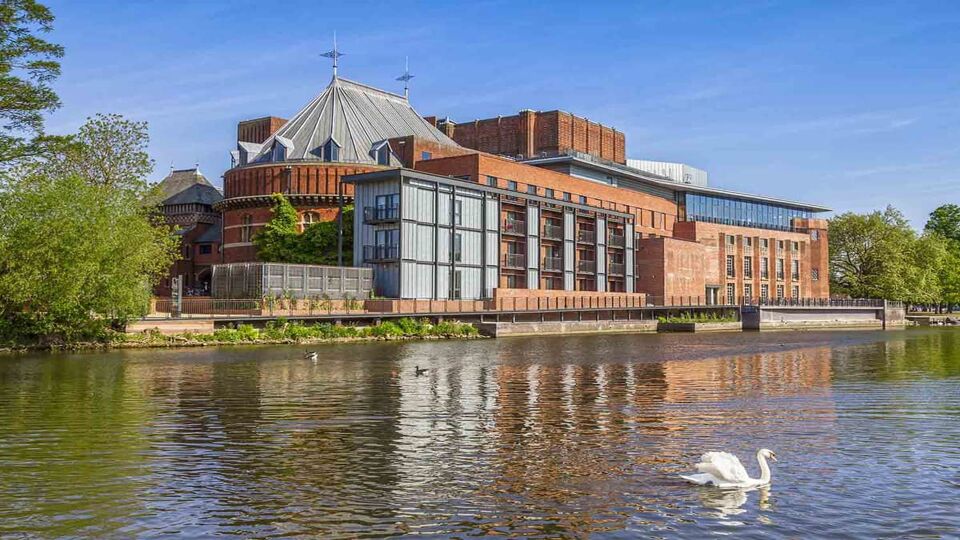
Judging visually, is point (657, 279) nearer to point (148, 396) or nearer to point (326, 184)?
point (326, 184)

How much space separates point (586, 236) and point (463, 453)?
72456 mm

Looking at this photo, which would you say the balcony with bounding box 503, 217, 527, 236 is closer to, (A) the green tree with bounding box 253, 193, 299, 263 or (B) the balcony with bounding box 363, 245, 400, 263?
(B) the balcony with bounding box 363, 245, 400, 263

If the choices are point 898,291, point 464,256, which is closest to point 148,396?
point 464,256

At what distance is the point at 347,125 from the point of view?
86.6 metres

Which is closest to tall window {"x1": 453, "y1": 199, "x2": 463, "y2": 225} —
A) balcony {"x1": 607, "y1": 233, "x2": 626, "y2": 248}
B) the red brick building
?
balcony {"x1": 607, "y1": 233, "x2": 626, "y2": 248}

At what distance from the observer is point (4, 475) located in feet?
44.9

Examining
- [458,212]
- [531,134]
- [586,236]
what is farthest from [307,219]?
[531,134]

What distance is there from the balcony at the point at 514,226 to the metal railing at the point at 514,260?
6.36ft

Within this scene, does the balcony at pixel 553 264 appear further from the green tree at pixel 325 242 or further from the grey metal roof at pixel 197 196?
the grey metal roof at pixel 197 196

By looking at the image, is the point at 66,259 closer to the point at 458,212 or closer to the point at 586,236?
the point at 458,212

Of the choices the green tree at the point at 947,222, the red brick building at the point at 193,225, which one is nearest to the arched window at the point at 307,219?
the red brick building at the point at 193,225

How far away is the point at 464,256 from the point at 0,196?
36.3m

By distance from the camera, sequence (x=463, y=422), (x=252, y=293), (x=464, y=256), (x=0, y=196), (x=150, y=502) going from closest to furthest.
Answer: (x=150, y=502) < (x=463, y=422) < (x=0, y=196) < (x=252, y=293) < (x=464, y=256)

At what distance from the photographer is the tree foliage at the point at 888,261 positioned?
367 ft
